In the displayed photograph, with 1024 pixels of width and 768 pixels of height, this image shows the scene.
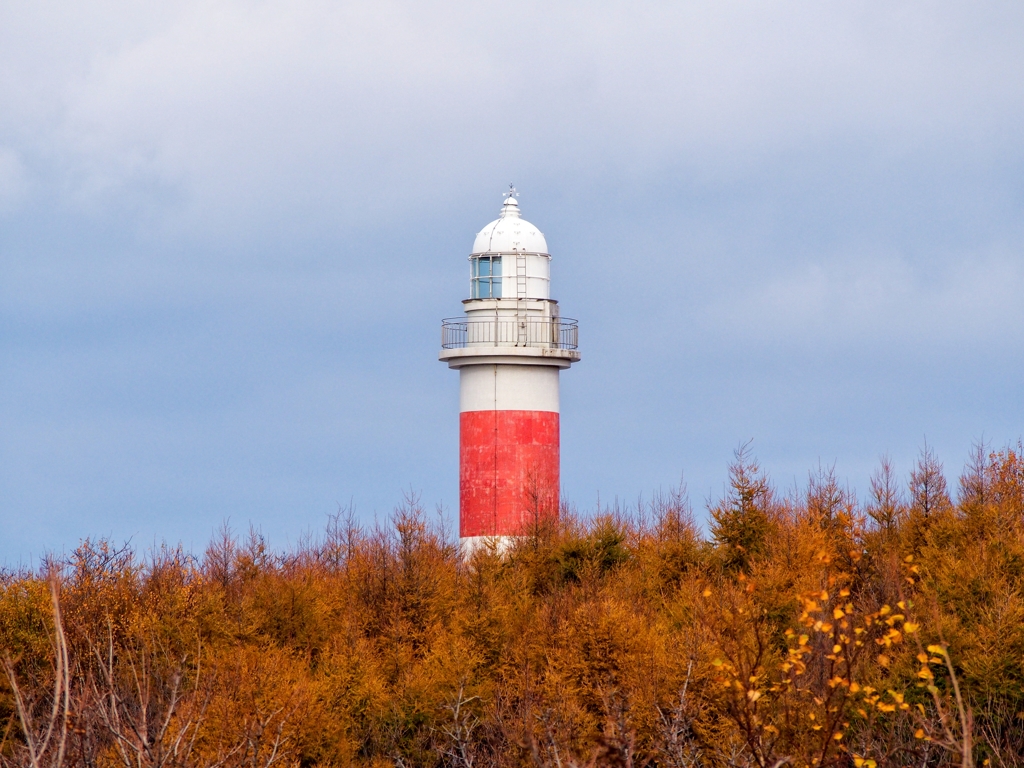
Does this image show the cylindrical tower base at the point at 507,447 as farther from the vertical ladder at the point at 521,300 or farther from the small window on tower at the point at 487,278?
the small window on tower at the point at 487,278

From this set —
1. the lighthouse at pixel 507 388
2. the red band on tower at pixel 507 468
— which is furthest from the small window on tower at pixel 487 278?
the red band on tower at pixel 507 468

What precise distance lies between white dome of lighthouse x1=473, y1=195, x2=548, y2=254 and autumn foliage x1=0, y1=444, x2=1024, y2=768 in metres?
6.40

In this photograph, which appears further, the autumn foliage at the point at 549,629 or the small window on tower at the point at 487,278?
the small window on tower at the point at 487,278

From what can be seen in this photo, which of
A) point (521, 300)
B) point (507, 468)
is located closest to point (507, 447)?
point (507, 468)

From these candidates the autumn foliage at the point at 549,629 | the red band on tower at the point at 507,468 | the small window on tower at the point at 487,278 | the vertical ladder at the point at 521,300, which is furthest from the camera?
the small window on tower at the point at 487,278

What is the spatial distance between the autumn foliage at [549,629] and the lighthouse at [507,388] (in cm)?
91

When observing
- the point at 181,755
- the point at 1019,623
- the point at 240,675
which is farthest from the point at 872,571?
the point at 181,755

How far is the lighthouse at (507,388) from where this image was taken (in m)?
30.9

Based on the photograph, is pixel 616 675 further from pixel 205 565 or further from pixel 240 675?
pixel 205 565

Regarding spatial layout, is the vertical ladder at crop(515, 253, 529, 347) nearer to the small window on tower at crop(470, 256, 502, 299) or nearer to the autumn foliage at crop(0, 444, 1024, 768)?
the small window on tower at crop(470, 256, 502, 299)

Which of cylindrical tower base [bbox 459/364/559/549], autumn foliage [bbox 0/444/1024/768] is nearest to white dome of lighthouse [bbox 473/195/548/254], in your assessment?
cylindrical tower base [bbox 459/364/559/549]

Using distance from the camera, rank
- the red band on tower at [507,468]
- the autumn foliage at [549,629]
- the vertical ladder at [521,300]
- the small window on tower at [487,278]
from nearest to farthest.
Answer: the autumn foliage at [549,629] → the red band on tower at [507,468] → the vertical ladder at [521,300] → the small window on tower at [487,278]

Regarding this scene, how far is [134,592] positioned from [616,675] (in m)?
10.8

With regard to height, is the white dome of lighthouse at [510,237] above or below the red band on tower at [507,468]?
above
